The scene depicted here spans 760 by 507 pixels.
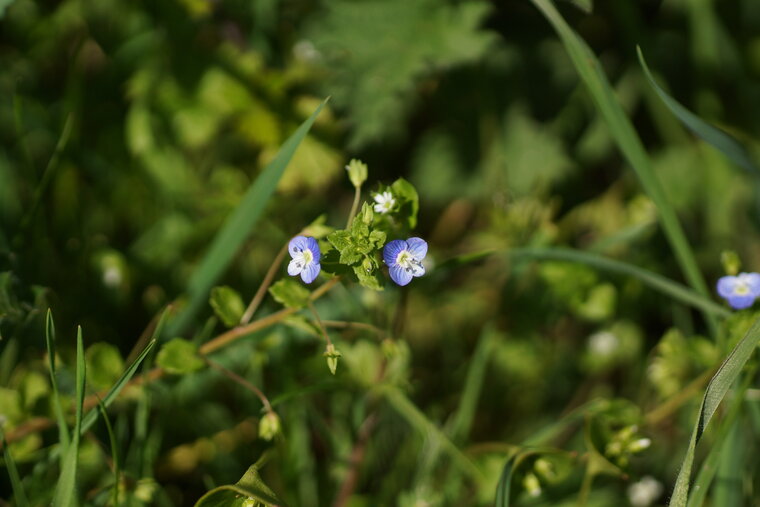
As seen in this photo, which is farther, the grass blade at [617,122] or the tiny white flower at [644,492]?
the tiny white flower at [644,492]

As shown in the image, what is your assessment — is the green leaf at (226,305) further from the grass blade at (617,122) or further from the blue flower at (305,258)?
the grass blade at (617,122)

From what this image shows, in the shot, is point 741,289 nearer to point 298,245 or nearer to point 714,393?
point 714,393

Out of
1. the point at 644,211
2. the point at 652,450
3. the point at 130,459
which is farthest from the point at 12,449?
the point at 644,211

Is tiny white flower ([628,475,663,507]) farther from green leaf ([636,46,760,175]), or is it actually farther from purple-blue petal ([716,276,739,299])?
green leaf ([636,46,760,175])

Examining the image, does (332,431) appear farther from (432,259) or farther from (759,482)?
(759,482)

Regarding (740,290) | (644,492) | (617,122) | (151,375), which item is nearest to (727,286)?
(740,290)

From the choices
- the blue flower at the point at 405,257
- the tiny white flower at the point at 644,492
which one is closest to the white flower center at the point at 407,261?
the blue flower at the point at 405,257

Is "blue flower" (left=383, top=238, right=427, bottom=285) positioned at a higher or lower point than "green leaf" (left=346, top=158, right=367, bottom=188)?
lower

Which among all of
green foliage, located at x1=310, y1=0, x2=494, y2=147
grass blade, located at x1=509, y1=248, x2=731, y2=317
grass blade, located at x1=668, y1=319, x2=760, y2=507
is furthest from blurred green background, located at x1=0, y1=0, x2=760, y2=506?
grass blade, located at x1=668, y1=319, x2=760, y2=507
